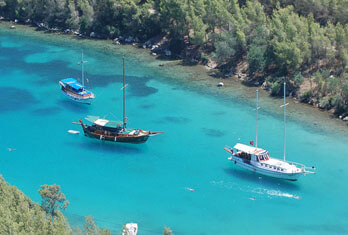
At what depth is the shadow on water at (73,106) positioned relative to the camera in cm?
8872

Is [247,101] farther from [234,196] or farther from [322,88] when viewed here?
[234,196]

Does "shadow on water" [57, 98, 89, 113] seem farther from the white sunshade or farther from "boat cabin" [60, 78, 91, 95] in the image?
the white sunshade

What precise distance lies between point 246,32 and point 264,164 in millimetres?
38974

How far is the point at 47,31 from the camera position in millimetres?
126812

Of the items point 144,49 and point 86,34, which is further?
point 86,34

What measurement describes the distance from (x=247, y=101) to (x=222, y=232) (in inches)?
1332

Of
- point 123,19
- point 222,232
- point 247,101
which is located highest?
point 123,19

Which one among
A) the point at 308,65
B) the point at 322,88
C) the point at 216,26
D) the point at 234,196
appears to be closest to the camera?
the point at 234,196

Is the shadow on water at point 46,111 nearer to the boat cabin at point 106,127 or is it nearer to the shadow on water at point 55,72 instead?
the shadow on water at point 55,72

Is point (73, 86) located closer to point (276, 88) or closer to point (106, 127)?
point (106, 127)

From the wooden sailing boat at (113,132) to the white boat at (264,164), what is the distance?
12652 mm

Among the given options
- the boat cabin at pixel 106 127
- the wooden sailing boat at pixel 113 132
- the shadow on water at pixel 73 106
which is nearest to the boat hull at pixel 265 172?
the wooden sailing boat at pixel 113 132

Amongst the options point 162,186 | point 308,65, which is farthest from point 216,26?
point 162,186

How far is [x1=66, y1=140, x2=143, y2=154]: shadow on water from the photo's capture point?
3043 inches
